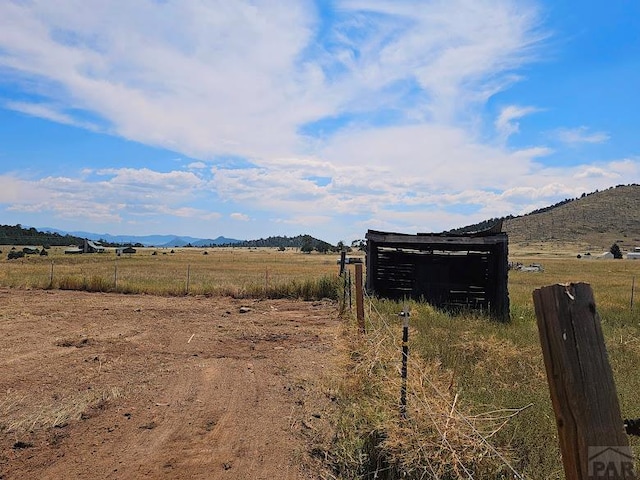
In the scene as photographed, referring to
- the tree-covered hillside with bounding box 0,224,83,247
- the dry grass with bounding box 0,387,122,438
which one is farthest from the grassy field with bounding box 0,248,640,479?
the tree-covered hillside with bounding box 0,224,83,247

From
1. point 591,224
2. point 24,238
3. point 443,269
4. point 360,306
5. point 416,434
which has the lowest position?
point 416,434

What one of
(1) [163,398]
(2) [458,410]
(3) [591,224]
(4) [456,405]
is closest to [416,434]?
(2) [458,410]

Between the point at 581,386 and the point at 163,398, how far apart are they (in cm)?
586

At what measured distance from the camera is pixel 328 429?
5367 millimetres

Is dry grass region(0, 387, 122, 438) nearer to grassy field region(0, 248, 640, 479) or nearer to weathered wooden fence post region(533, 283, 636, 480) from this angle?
grassy field region(0, 248, 640, 479)

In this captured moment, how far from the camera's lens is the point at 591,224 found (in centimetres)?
11412

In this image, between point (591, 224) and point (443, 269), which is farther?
point (591, 224)

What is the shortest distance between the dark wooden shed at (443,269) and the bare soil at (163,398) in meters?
3.03

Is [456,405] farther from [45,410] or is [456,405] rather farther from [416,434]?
[45,410]

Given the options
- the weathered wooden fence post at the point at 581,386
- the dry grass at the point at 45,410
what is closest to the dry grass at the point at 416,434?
the weathered wooden fence post at the point at 581,386

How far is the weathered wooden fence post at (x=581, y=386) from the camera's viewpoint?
5.56 ft

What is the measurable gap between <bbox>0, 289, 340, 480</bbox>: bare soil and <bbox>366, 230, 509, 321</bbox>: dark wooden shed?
3030 mm

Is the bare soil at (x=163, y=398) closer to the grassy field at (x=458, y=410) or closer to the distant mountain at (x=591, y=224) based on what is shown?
the grassy field at (x=458, y=410)

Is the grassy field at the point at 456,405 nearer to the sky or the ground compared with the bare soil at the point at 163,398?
nearer to the sky
